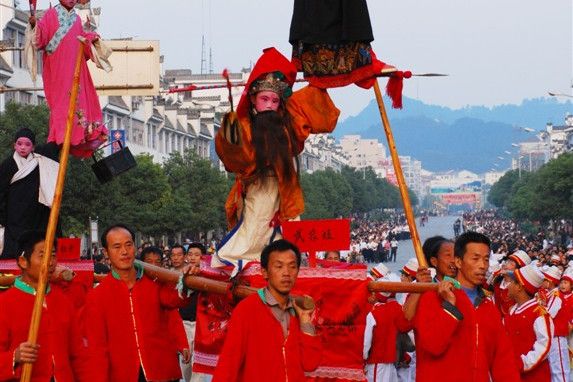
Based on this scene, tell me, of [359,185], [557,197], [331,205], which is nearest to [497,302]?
[557,197]

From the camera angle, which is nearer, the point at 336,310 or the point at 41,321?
the point at 41,321

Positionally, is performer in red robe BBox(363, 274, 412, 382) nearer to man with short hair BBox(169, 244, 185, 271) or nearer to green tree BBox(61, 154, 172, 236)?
man with short hair BBox(169, 244, 185, 271)

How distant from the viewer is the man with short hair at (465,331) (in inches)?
357

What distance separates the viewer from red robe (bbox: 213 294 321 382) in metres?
8.16

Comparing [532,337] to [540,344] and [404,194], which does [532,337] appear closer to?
[540,344]

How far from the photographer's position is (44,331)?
30.5ft

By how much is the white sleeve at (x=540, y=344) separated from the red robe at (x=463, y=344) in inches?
105

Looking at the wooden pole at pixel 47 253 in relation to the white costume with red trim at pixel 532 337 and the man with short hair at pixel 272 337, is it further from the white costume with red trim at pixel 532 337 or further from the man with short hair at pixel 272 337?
the white costume with red trim at pixel 532 337

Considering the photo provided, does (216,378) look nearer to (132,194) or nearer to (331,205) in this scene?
(132,194)

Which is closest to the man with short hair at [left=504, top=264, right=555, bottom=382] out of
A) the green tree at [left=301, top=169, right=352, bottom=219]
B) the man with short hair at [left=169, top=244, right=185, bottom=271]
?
the man with short hair at [left=169, top=244, right=185, bottom=271]

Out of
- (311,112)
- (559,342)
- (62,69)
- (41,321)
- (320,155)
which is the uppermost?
(320,155)

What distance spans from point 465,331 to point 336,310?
955 mm

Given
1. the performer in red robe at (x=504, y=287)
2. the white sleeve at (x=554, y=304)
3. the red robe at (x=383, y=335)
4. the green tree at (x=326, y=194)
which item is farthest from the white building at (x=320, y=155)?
the performer in red robe at (x=504, y=287)

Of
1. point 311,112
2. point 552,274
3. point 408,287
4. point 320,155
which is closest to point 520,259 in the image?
point 552,274
